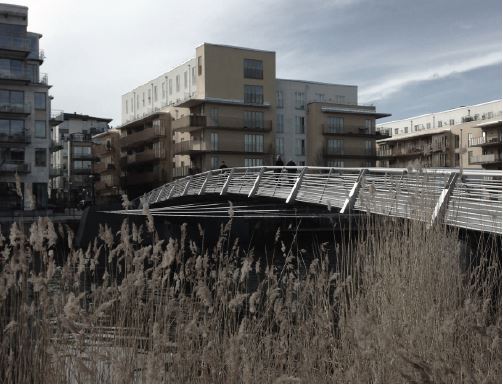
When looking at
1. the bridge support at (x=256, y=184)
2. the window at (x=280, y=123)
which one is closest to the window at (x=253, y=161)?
the window at (x=280, y=123)

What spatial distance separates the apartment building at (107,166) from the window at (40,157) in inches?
571

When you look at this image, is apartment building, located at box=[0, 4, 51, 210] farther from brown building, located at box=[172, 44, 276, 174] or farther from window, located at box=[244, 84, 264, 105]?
window, located at box=[244, 84, 264, 105]

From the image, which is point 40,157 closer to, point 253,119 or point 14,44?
point 14,44

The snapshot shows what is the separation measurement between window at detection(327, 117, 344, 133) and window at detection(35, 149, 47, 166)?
23.0 m

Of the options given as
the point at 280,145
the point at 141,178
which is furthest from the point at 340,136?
the point at 141,178

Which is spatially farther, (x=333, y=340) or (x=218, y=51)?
(x=218, y=51)

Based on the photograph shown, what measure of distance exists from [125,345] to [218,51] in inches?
1846

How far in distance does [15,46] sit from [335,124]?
26.0m

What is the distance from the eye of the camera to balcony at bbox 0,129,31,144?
43469mm

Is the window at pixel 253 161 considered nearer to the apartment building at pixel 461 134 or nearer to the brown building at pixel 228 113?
the brown building at pixel 228 113

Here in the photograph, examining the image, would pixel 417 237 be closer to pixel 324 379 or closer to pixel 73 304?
pixel 324 379

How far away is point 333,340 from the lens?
478 centimetres

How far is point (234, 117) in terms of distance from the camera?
4969 centimetres

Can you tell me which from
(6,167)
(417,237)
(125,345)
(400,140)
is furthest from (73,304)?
(400,140)
